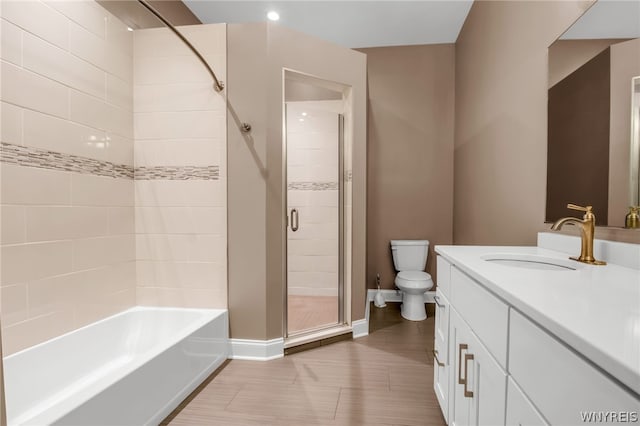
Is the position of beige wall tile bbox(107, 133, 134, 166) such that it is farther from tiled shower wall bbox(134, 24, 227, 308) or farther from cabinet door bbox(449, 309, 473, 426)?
cabinet door bbox(449, 309, 473, 426)

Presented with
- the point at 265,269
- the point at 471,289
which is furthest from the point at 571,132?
the point at 265,269

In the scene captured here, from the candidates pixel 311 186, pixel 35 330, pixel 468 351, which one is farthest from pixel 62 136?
pixel 468 351

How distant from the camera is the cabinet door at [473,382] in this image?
0.80 meters

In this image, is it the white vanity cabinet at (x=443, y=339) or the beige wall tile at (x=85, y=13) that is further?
the beige wall tile at (x=85, y=13)

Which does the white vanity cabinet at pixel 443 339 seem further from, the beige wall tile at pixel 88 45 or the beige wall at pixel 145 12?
the beige wall at pixel 145 12

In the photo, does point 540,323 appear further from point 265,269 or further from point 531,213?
point 265,269

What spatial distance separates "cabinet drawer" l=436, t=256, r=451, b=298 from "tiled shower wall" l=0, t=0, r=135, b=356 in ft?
6.84

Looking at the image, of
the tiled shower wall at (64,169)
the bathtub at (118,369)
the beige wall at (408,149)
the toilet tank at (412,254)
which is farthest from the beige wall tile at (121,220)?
the toilet tank at (412,254)

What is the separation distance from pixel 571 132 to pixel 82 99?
2663 millimetres

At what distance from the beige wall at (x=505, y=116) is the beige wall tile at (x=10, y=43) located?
2.63 meters

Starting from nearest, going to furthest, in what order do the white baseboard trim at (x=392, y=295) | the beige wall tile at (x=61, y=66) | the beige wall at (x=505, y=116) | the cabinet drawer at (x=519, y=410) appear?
the cabinet drawer at (x=519, y=410) → the beige wall tile at (x=61, y=66) → the beige wall at (x=505, y=116) → the white baseboard trim at (x=392, y=295)

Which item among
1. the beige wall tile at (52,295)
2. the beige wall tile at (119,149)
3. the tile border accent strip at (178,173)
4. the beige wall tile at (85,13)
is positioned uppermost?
the beige wall tile at (85,13)

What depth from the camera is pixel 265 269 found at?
2.07m

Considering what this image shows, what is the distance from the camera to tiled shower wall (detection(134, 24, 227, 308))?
211 cm
